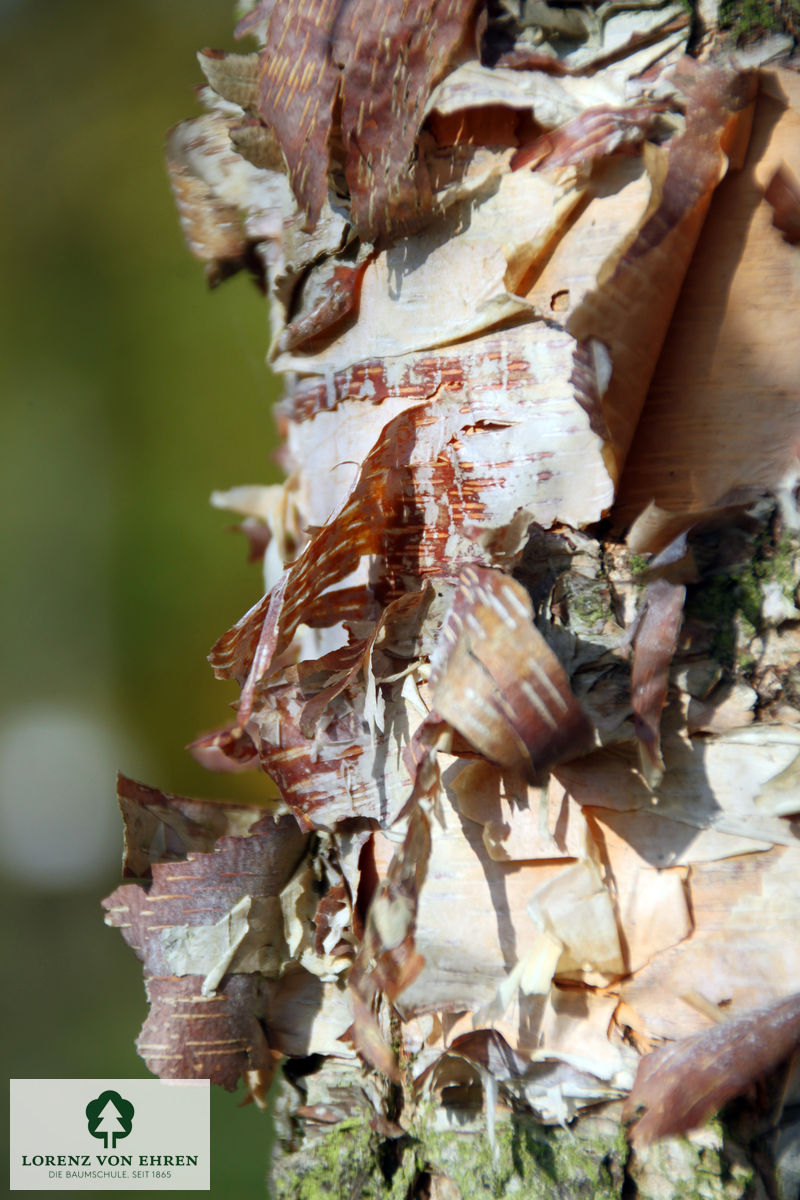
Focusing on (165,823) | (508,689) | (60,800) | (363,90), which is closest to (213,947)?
(165,823)

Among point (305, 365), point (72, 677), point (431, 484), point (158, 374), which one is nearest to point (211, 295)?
point (158, 374)

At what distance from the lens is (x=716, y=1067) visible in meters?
0.31

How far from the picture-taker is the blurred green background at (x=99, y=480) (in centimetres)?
101

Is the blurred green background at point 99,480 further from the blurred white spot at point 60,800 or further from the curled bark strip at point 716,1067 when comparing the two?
the curled bark strip at point 716,1067

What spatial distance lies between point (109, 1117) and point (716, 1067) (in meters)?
0.48

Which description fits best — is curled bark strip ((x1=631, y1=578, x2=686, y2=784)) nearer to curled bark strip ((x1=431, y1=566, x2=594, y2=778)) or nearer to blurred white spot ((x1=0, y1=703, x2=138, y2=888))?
curled bark strip ((x1=431, y1=566, x2=594, y2=778))

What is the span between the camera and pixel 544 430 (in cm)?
34

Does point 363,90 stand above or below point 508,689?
above

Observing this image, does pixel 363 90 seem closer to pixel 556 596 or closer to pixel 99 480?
pixel 556 596

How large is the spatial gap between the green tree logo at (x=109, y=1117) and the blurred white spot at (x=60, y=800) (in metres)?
0.51

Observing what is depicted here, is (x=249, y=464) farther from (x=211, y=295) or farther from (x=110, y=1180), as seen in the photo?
(x=110, y=1180)

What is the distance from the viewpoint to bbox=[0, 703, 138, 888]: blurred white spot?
1.06 meters

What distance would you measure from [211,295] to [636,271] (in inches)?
32.8

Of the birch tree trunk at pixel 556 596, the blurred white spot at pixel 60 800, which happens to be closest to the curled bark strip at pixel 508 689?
the birch tree trunk at pixel 556 596
